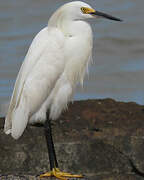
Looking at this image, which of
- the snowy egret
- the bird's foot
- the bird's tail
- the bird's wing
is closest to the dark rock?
the bird's foot

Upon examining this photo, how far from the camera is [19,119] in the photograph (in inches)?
285

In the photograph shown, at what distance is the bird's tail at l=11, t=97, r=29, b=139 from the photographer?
7.17m

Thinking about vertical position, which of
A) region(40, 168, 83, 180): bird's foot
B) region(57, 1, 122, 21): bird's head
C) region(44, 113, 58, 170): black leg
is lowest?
region(40, 168, 83, 180): bird's foot

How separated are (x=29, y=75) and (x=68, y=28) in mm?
602

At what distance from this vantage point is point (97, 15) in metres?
7.15

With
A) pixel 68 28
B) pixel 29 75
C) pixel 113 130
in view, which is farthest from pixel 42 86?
pixel 113 130

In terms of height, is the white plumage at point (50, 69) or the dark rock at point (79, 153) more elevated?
the white plumage at point (50, 69)

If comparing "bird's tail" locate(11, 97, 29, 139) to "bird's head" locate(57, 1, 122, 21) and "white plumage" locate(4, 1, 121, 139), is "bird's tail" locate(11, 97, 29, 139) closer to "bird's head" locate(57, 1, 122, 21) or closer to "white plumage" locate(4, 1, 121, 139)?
"white plumage" locate(4, 1, 121, 139)

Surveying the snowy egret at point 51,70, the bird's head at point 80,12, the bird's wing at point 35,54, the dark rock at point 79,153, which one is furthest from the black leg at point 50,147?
the bird's head at point 80,12

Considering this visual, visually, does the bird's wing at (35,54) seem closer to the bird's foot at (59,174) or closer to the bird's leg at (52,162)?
the bird's leg at (52,162)

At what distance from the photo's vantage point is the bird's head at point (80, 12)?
7.14 meters

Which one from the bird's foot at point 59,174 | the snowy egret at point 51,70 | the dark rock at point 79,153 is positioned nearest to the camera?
the bird's foot at point 59,174

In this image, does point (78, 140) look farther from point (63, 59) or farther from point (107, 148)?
point (63, 59)

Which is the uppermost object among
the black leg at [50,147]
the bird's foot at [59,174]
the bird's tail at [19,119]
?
the bird's tail at [19,119]
